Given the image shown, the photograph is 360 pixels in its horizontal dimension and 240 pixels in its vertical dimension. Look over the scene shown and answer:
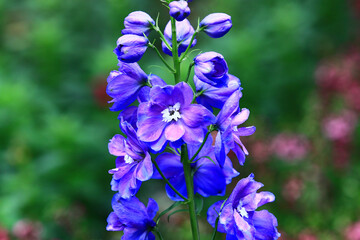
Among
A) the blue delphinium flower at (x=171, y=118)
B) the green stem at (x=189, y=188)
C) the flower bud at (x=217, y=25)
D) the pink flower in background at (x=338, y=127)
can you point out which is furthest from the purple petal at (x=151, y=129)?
the pink flower in background at (x=338, y=127)

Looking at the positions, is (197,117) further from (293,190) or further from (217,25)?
(293,190)

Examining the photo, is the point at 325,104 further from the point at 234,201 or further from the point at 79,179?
the point at 234,201

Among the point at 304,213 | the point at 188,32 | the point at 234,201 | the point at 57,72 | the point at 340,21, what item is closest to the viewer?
the point at 234,201

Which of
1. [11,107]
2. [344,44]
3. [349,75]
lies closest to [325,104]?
[349,75]

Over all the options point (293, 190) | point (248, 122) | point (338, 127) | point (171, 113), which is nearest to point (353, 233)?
point (293, 190)

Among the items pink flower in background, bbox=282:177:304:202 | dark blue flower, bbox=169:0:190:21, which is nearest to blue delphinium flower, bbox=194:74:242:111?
dark blue flower, bbox=169:0:190:21

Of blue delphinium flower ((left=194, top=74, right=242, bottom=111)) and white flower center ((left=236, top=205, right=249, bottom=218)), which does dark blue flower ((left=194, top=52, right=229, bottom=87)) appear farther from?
white flower center ((left=236, top=205, right=249, bottom=218))
